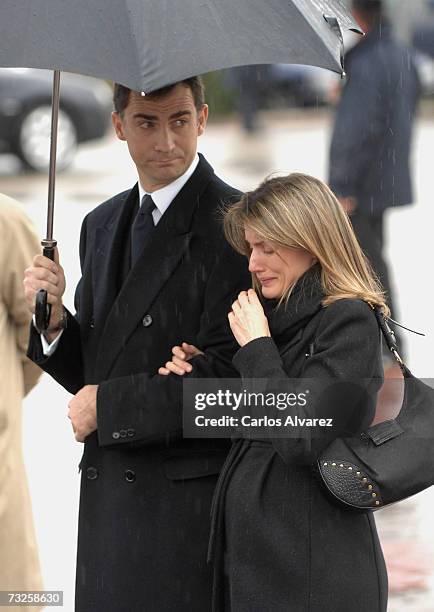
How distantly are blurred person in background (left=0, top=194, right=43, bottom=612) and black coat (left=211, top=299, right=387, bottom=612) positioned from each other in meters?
1.21

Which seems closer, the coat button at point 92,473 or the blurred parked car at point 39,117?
the coat button at point 92,473

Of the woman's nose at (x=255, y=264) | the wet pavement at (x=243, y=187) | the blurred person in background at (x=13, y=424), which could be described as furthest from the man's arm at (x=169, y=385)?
the wet pavement at (x=243, y=187)

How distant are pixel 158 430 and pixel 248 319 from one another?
45cm

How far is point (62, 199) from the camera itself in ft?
48.7

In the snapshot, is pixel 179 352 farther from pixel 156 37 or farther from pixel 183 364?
pixel 156 37

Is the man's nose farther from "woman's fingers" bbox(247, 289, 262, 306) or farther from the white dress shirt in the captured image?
"woman's fingers" bbox(247, 289, 262, 306)

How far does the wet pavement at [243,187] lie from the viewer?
243 inches

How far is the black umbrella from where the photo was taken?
3.54 metres

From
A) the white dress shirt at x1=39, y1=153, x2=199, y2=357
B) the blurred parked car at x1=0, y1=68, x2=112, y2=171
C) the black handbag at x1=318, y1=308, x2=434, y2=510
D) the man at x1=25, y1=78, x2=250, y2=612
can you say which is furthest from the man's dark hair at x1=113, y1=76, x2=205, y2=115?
the blurred parked car at x1=0, y1=68, x2=112, y2=171

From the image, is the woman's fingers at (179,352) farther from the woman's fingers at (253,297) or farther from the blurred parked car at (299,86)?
the blurred parked car at (299,86)

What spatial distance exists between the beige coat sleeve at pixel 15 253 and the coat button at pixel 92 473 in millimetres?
822

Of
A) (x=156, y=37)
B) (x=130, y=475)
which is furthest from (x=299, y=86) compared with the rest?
(x=156, y=37)

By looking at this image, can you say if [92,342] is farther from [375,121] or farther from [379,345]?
[375,121]

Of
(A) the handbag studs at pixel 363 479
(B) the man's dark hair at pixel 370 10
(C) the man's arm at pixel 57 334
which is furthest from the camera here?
(B) the man's dark hair at pixel 370 10
